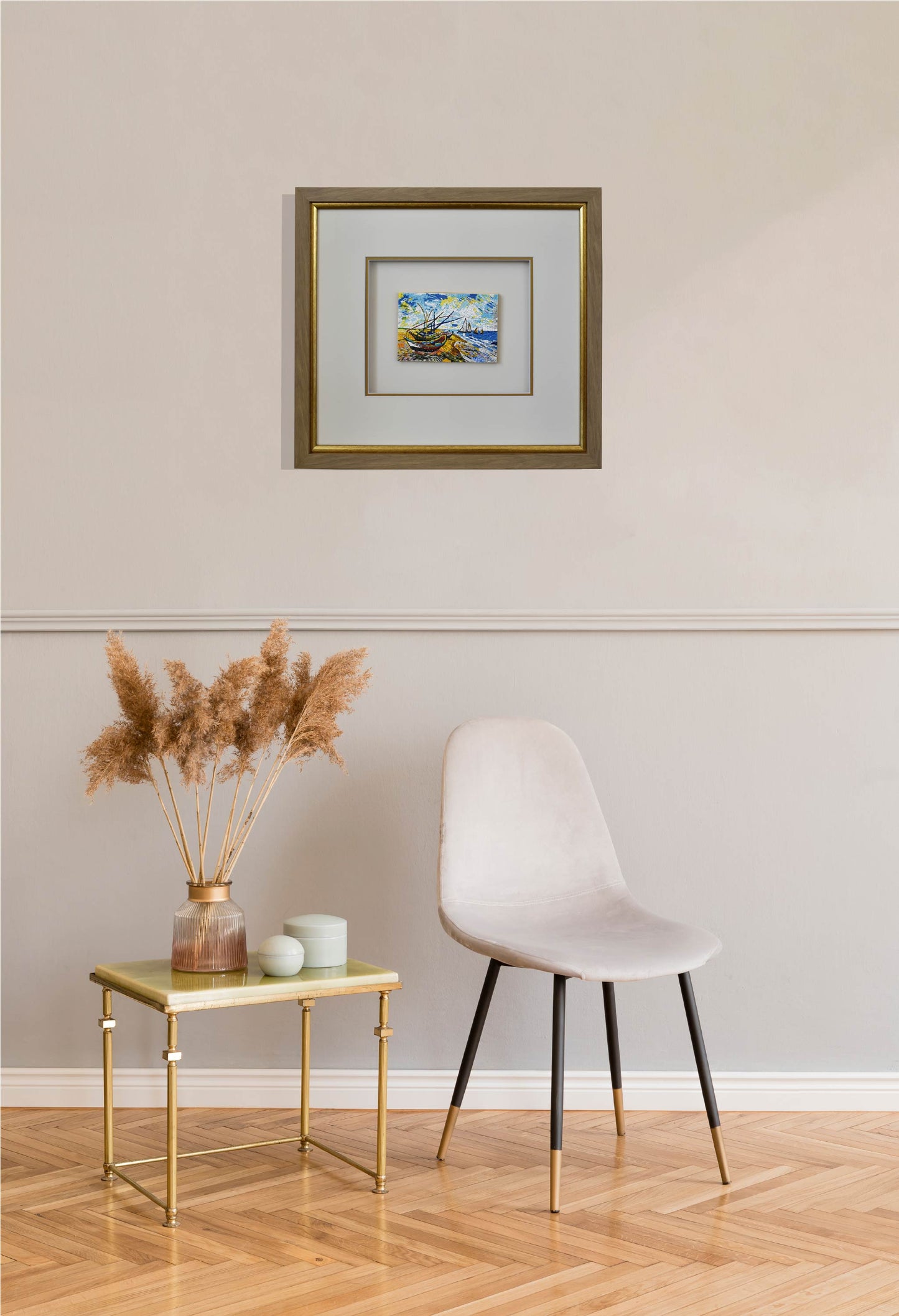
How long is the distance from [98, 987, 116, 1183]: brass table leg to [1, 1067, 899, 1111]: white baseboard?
0.37m

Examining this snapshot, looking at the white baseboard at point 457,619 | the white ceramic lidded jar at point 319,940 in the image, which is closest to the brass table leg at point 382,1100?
the white ceramic lidded jar at point 319,940

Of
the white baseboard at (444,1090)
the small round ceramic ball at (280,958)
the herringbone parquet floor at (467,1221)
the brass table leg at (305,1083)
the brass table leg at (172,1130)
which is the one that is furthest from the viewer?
the white baseboard at (444,1090)

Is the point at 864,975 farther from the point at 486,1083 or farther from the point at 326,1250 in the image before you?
the point at 326,1250

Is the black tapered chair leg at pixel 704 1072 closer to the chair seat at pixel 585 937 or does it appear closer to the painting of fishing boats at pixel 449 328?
the chair seat at pixel 585 937

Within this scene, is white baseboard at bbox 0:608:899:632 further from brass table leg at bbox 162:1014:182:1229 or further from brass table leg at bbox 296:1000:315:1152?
brass table leg at bbox 162:1014:182:1229

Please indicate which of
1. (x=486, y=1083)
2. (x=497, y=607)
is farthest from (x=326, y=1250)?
(x=497, y=607)

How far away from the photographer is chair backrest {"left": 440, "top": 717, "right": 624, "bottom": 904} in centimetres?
242

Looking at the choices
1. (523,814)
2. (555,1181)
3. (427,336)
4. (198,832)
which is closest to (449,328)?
(427,336)

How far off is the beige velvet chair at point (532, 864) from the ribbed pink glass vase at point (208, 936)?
1.21 feet

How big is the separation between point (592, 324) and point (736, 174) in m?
0.45

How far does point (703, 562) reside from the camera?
2.68m

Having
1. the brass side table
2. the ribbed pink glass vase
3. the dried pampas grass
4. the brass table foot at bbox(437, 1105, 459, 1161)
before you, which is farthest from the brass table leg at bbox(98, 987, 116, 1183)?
the brass table foot at bbox(437, 1105, 459, 1161)

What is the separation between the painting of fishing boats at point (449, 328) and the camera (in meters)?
2.69

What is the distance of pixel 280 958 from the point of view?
213 cm
